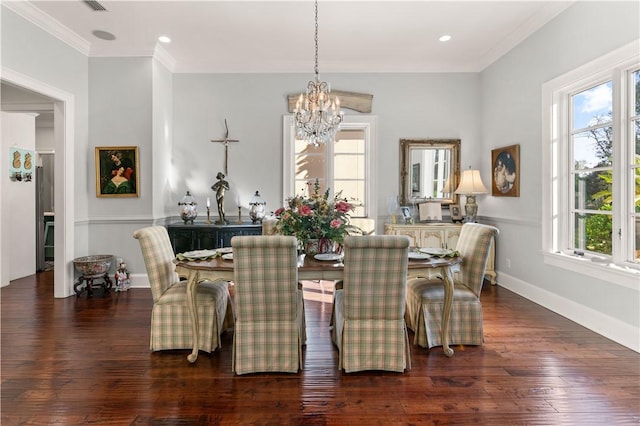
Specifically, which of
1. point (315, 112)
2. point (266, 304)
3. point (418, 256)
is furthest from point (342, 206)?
point (315, 112)

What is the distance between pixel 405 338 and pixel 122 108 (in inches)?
174

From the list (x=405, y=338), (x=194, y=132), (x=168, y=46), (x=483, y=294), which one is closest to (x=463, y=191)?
(x=483, y=294)

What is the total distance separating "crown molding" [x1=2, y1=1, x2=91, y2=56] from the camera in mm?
3584

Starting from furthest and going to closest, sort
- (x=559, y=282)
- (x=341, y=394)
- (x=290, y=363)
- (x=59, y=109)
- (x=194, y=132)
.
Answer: (x=194, y=132), (x=59, y=109), (x=559, y=282), (x=290, y=363), (x=341, y=394)

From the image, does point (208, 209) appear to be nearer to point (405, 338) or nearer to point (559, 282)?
point (405, 338)

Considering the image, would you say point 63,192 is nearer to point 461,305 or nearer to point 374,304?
point 374,304

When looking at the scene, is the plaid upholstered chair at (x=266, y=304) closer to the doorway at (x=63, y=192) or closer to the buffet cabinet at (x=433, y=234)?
the buffet cabinet at (x=433, y=234)

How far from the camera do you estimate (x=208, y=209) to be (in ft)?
16.2

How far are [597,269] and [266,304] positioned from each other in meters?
2.91

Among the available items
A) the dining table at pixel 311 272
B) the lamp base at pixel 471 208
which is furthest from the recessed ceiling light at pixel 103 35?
the lamp base at pixel 471 208

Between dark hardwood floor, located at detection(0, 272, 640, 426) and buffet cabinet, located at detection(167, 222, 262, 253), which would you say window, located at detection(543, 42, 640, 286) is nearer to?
dark hardwood floor, located at detection(0, 272, 640, 426)

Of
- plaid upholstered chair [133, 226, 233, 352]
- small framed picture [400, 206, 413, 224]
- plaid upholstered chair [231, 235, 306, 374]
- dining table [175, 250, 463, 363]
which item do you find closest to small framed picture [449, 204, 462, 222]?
small framed picture [400, 206, 413, 224]

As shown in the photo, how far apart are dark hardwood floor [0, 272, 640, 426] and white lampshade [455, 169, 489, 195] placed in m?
2.06

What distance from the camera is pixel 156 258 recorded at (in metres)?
2.79
